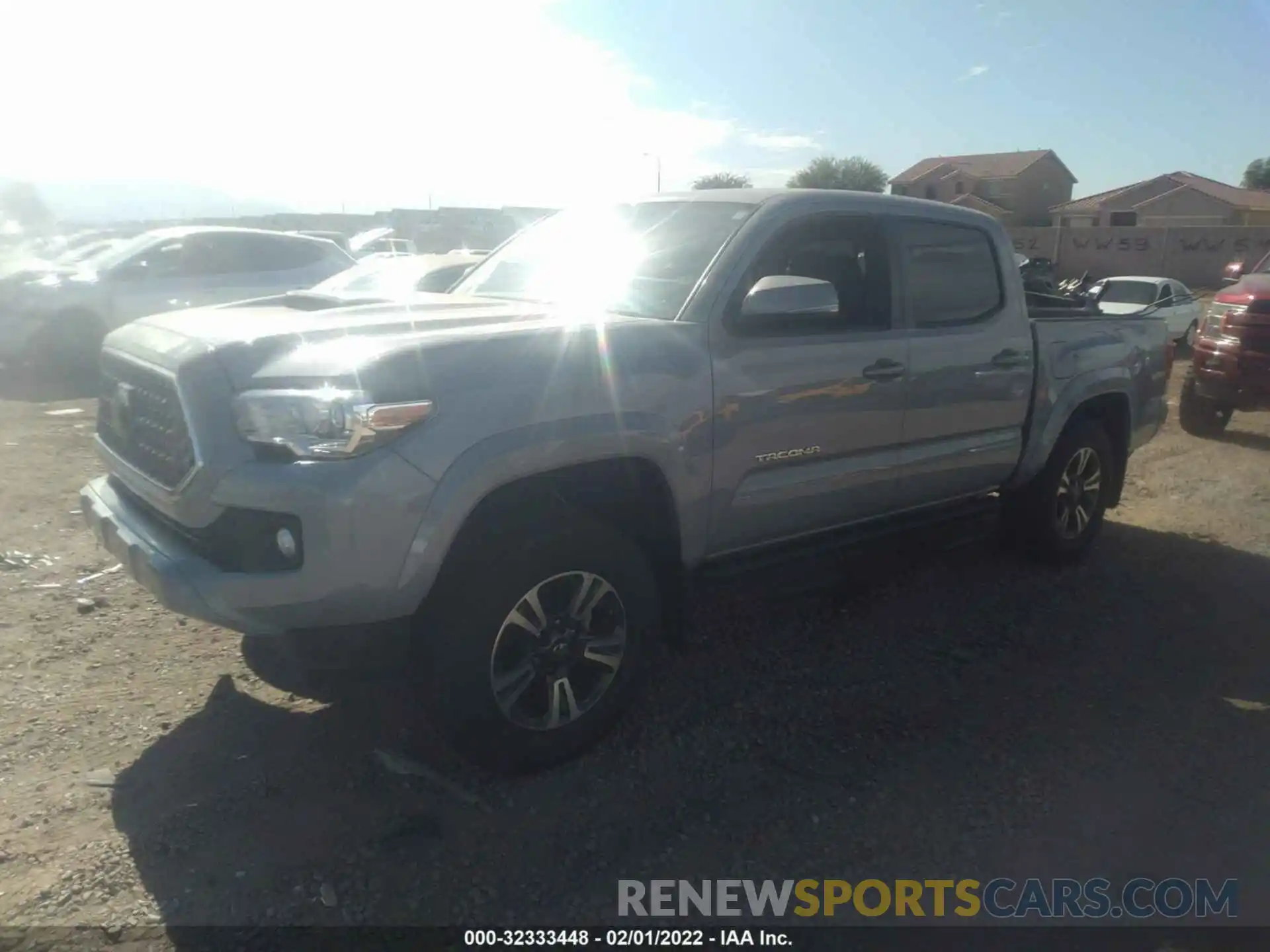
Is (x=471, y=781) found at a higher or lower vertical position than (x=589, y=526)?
lower

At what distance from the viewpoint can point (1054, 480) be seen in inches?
210

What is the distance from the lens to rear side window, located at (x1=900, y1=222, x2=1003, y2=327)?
4441 mm

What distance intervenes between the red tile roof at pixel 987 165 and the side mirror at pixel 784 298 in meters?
63.5

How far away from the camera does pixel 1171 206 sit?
54.8 meters

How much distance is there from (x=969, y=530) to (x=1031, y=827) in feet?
6.48

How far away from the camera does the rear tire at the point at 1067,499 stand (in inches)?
211

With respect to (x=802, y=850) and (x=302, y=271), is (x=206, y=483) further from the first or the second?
(x=302, y=271)

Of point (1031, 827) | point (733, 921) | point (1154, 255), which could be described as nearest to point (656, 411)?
point (733, 921)

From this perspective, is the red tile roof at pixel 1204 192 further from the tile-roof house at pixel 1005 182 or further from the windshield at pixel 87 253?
the windshield at pixel 87 253

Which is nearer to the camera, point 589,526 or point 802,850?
point 802,850

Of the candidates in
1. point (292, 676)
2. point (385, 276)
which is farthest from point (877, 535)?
point (385, 276)

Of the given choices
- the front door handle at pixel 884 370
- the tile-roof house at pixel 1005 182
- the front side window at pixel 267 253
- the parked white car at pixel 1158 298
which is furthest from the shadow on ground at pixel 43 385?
the tile-roof house at pixel 1005 182

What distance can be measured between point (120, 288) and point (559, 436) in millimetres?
10200

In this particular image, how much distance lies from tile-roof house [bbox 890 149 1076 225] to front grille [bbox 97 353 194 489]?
60.7 meters
